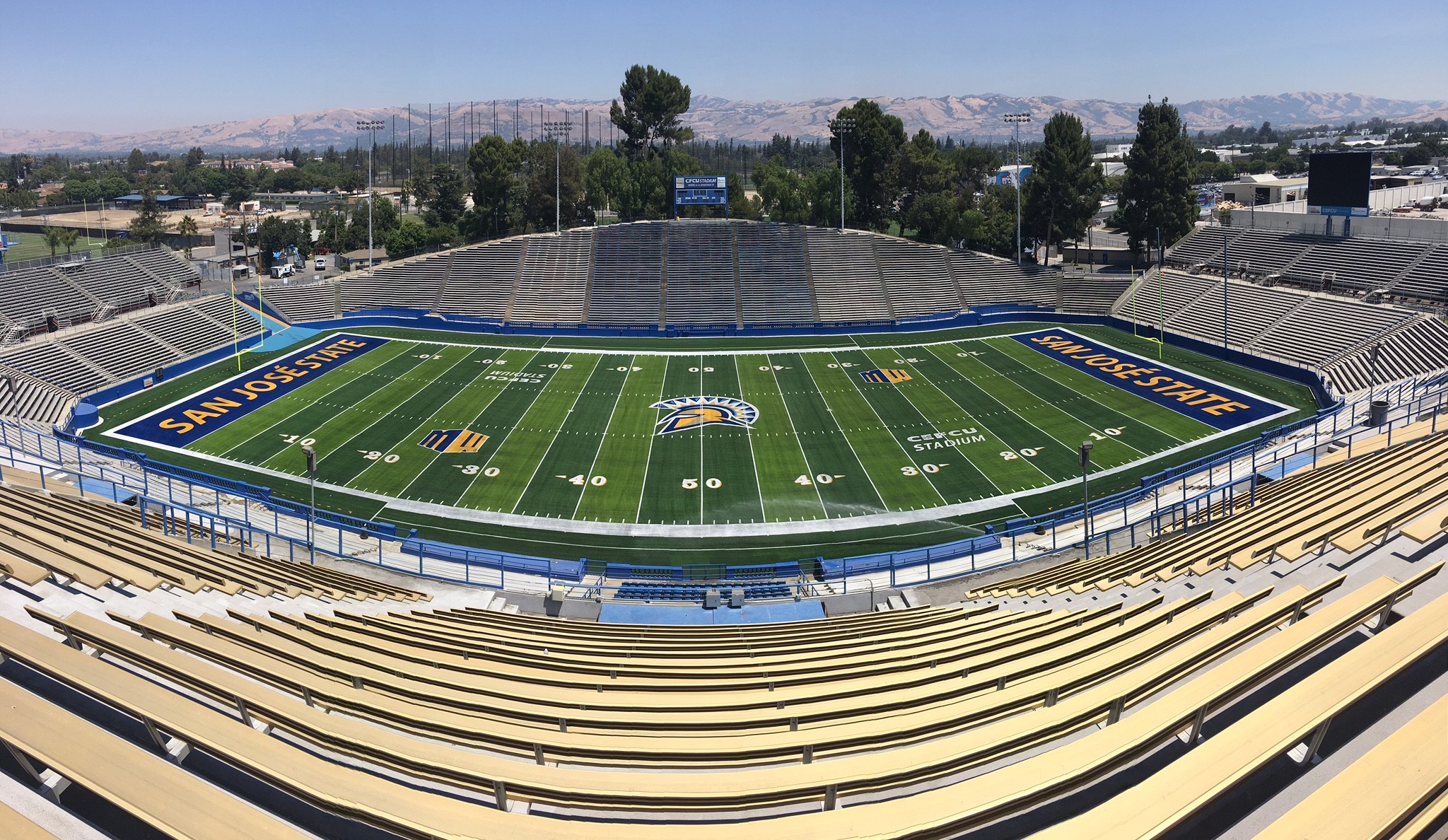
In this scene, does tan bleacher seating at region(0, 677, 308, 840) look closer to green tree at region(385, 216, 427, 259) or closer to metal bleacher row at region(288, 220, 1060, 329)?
metal bleacher row at region(288, 220, 1060, 329)

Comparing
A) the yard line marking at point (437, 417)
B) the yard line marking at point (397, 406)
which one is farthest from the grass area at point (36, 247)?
the yard line marking at point (437, 417)

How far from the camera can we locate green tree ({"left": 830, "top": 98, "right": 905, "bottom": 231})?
76.5m

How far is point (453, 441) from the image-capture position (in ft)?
115

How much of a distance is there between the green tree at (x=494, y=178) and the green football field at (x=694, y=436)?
32369 millimetres

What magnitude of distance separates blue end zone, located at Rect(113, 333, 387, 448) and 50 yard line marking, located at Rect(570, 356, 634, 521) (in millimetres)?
14184

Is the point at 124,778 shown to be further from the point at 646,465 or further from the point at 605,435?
the point at 605,435

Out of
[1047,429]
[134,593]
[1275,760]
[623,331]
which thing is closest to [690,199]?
[623,331]

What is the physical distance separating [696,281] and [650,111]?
37528 millimetres

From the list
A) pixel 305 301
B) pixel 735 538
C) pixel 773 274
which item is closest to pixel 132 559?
pixel 735 538

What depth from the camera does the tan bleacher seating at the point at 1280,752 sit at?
549 centimetres

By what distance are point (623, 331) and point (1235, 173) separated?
130 m

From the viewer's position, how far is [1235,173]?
468 feet

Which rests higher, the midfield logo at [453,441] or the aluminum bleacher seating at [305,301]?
the aluminum bleacher seating at [305,301]

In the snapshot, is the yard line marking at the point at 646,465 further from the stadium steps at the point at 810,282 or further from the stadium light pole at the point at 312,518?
the stadium steps at the point at 810,282
